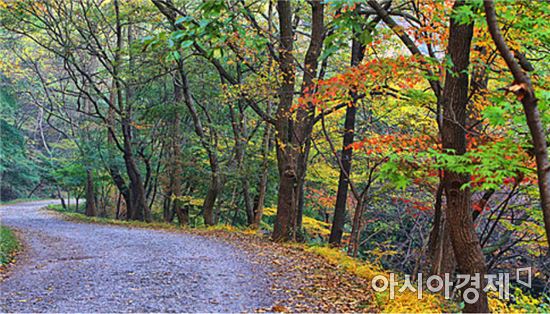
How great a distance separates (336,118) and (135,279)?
7.36m

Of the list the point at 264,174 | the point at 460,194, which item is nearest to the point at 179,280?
the point at 460,194

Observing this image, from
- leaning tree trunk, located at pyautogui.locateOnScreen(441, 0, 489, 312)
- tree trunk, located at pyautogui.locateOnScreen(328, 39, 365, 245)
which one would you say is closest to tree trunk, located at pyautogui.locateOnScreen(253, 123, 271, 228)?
tree trunk, located at pyautogui.locateOnScreen(328, 39, 365, 245)

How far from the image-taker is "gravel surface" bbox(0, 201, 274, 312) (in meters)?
4.60

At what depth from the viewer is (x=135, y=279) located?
5.54 metres

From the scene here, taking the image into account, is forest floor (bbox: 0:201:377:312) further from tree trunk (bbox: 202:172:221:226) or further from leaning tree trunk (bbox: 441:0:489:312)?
tree trunk (bbox: 202:172:221:226)

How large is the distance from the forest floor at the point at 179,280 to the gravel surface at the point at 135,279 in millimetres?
11

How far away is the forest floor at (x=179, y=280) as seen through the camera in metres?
4.62

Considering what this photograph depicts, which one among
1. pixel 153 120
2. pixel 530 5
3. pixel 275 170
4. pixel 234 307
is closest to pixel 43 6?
pixel 153 120

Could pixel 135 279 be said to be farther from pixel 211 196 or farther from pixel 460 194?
pixel 211 196

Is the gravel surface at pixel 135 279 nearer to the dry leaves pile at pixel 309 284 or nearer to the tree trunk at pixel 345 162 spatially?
the dry leaves pile at pixel 309 284

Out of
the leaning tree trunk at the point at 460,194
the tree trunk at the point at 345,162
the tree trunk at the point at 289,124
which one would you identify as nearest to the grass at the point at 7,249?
the tree trunk at the point at 289,124

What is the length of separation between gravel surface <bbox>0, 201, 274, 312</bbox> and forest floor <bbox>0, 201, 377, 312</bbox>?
0.4 inches

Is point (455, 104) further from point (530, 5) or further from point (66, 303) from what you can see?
point (66, 303)

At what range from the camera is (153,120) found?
46.5 ft
